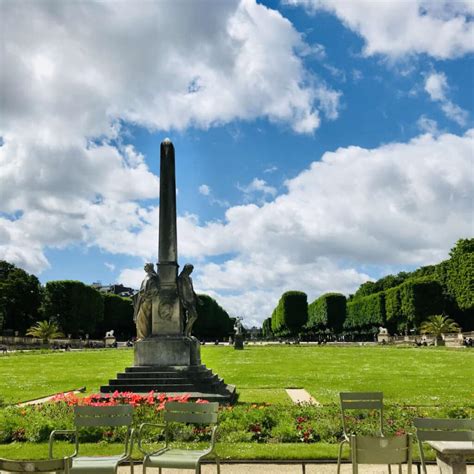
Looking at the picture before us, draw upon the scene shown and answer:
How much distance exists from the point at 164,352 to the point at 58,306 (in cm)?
6179

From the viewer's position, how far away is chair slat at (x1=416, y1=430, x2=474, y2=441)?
220 inches

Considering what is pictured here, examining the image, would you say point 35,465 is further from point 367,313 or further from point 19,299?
point 367,313

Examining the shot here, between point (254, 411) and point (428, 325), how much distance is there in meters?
48.3

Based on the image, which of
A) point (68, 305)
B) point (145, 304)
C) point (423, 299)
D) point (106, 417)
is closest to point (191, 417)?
point (106, 417)

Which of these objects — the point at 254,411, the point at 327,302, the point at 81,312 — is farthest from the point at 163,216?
the point at 327,302

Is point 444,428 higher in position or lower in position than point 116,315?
lower

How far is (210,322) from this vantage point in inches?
3935

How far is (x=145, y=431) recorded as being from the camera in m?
10.0

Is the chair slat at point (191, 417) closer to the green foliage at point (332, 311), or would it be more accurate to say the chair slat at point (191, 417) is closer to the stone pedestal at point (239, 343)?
the stone pedestal at point (239, 343)

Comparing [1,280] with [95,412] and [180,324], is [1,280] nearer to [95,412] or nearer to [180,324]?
[180,324]

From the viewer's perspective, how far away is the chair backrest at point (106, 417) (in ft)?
21.0

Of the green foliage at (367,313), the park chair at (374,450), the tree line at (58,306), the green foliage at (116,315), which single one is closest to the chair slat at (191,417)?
the park chair at (374,450)

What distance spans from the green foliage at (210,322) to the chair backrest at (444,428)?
88.5 metres

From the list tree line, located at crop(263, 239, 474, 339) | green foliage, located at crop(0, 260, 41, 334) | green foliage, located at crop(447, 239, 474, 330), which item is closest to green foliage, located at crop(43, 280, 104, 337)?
green foliage, located at crop(0, 260, 41, 334)
